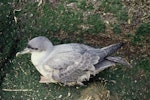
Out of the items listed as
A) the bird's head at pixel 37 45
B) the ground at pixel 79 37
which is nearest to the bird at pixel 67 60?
the bird's head at pixel 37 45

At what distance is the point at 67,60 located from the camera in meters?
3.93

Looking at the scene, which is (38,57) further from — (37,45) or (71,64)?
(71,64)

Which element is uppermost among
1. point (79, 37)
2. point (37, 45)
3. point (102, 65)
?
point (37, 45)

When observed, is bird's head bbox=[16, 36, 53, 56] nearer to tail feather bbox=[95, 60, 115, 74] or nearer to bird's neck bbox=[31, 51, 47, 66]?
bird's neck bbox=[31, 51, 47, 66]

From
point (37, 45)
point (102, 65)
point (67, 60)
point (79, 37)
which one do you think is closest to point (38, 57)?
point (37, 45)

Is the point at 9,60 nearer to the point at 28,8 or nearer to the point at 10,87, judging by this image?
the point at 10,87

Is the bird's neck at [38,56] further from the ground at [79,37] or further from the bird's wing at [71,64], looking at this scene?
the ground at [79,37]

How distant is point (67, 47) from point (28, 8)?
1.14m

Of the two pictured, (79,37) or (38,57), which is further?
(79,37)

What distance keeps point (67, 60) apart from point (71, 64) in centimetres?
6

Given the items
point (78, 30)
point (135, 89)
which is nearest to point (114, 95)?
point (135, 89)

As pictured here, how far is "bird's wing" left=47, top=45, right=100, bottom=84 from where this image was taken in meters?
3.93

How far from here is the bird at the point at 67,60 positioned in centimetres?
393

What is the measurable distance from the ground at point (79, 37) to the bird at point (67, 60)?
10.6 inches
